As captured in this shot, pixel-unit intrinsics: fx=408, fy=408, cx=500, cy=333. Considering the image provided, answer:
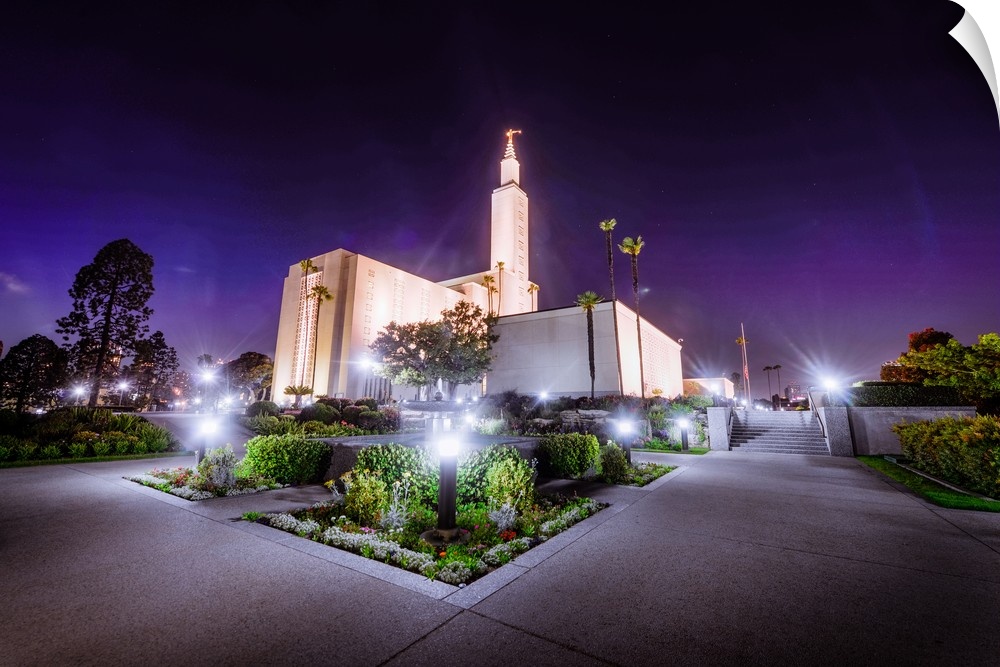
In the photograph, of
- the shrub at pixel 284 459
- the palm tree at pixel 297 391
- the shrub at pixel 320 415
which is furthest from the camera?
the palm tree at pixel 297 391

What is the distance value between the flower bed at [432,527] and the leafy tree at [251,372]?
262 feet

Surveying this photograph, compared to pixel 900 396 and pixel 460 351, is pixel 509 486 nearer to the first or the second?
pixel 900 396

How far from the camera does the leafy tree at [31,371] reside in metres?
44.9

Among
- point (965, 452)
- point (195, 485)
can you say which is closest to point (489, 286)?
point (195, 485)

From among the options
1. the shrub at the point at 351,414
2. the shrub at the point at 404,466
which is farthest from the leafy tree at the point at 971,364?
the shrub at the point at 351,414

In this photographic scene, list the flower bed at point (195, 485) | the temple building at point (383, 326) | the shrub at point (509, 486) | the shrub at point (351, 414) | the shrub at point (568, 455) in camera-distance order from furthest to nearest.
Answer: the temple building at point (383, 326) < the shrub at point (351, 414) < the shrub at point (568, 455) < the flower bed at point (195, 485) < the shrub at point (509, 486)

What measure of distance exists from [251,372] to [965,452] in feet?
291

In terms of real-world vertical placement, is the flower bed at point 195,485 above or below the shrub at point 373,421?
below

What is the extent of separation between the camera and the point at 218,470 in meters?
8.46

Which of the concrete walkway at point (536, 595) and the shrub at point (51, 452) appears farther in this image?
the shrub at point (51, 452)

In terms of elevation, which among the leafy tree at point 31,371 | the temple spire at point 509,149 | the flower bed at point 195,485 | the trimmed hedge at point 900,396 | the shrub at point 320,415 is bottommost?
the flower bed at point 195,485

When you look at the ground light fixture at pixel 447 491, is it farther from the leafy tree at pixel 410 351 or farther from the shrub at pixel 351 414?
the leafy tree at pixel 410 351

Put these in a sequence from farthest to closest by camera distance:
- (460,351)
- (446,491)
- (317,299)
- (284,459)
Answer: (317,299)
(460,351)
(284,459)
(446,491)

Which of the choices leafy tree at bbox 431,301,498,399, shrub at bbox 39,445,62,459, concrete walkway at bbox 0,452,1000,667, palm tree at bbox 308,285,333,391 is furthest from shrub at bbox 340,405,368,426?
palm tree at bbox 308,285,333,391
